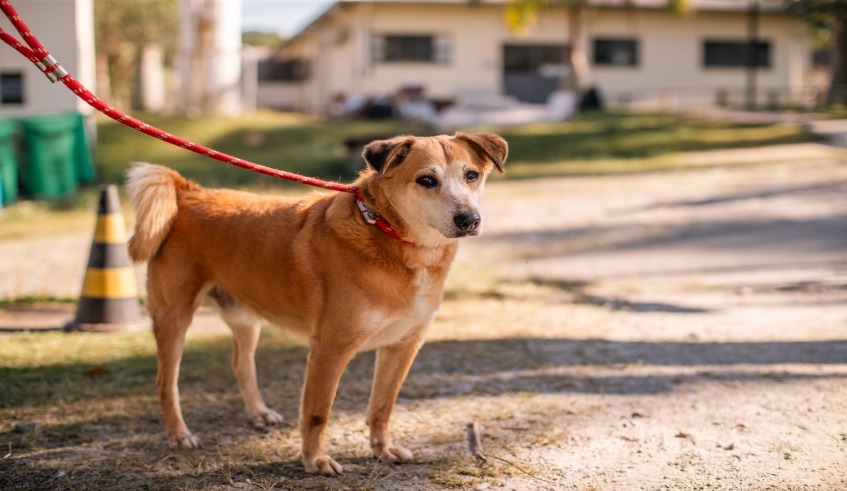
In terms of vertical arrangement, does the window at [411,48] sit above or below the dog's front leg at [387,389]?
above

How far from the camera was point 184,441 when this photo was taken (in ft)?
14.2

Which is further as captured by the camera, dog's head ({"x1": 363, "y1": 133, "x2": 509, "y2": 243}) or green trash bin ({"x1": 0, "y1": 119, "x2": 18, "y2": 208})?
green trash bin ({"x1": 0, "y1": 119, "x2": 18, "y2": 208})

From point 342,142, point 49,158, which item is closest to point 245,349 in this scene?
point 49,158

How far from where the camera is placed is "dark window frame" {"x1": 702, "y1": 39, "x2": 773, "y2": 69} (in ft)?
122

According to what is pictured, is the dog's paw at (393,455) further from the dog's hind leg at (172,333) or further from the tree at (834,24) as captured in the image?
Answer: the tree at (834,24)

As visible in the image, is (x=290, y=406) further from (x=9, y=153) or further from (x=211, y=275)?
(x=9, y=153)

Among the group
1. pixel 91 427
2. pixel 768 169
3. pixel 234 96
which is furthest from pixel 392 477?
pixel 234 96

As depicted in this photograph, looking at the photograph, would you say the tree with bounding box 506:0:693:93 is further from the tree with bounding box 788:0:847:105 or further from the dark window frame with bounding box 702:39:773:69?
the dark window frame with bounding box 702:39:773:69

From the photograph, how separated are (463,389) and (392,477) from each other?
1.38 m

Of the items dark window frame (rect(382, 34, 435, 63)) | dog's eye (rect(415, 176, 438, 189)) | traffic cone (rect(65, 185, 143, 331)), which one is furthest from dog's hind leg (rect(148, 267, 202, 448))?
dark window frame (rect(382, 34, 435, 63))

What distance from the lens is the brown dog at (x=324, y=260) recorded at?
3891 mm

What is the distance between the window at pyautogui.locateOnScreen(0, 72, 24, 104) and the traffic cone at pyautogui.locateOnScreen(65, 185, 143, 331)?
10.9m

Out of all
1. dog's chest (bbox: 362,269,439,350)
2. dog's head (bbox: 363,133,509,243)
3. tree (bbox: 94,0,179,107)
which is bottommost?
dog's chest (bbox: 362,269,439,350)

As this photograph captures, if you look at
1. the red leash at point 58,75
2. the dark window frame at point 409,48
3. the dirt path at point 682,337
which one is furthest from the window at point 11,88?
the dark window frame at point 409,48
